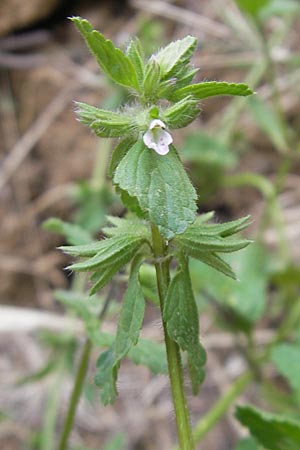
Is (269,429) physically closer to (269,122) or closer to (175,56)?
(175,56)

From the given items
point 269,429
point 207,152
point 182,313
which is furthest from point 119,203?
point 182,313

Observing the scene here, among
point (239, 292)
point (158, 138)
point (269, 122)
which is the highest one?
point (269, 122)

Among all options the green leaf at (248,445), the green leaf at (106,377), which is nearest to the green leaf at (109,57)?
the green leaf at (106,377)

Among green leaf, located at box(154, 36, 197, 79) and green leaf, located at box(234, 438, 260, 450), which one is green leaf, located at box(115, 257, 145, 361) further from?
green leaf, located at box(234, 438, 260, 450)

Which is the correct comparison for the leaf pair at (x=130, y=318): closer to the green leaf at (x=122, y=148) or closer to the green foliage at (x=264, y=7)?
the green leaf at (x=122, y=148)

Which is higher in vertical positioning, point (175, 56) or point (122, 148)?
point (175, 56)

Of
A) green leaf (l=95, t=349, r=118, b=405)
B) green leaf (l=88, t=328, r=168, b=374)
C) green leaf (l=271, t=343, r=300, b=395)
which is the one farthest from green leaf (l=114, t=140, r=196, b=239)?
green leaf (l=271, t=343, r=300, b=395)
